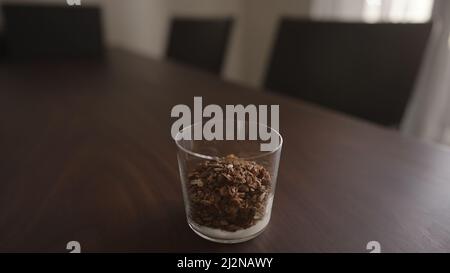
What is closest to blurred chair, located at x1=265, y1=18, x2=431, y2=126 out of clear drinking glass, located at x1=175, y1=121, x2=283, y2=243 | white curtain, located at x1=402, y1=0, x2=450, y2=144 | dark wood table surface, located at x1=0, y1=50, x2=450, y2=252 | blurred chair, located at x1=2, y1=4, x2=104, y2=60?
dark wood table surface, located at x1=0, y1=50, x2=450, y2=252

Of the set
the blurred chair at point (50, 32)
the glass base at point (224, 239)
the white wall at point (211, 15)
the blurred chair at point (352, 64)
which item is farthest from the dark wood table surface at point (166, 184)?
the white wall at point (211, 15)

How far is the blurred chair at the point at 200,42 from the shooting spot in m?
1.54

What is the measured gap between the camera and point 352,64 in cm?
109

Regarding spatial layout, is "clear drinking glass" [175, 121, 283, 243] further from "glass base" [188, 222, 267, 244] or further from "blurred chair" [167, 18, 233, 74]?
"blurred chair" [167, 18, 233, 74]

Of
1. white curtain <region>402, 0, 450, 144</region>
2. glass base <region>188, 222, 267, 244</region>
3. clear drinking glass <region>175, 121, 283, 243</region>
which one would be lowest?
white curtain <region>402, 0, 450, 144</region>

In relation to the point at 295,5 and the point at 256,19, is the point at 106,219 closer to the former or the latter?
the point at 295,5

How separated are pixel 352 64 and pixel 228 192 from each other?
0.82 meters

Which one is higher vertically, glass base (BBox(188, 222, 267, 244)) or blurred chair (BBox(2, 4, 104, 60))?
glass base (BBox(188, 222, 267, 244))

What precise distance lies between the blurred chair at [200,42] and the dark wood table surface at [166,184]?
A: 2.13ft

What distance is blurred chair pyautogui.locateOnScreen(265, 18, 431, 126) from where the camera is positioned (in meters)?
1.01

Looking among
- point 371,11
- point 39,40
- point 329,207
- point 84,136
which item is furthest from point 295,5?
point 329,207

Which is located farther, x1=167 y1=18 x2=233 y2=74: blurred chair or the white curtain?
x1=167 y1=18 x2=233 y2=74: blurred chair

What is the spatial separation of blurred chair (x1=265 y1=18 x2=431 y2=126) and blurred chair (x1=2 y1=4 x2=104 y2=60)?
0.91 m
